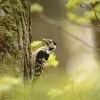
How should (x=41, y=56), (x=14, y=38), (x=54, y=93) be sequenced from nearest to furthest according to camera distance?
(x=14, y=38)
(x=41, y=56)
(x=54, y=93)

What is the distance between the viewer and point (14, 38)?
16.4 feet

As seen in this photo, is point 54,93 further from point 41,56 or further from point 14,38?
point 14,38

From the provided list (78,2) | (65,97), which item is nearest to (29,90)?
(65,97)

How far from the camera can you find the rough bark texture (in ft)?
16.1

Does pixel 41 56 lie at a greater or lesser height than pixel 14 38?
greater

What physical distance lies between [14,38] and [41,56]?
93 centimetres

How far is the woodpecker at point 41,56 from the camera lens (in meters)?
5.54

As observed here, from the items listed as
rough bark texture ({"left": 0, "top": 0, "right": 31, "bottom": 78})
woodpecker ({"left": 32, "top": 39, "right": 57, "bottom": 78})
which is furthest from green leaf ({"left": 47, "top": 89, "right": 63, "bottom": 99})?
rough bark texture ({"left": 0, "top": 0, "right": 31, "bottom": 78})

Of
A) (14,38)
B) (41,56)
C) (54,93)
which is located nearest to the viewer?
(14,38)

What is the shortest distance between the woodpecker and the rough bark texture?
353 millimetres

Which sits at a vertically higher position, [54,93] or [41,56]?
[41,56]

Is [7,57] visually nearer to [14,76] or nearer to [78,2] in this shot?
[14,76]

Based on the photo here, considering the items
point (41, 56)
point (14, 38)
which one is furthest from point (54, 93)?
point (14, 38)

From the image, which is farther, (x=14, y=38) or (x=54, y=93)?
(x=54, y=93)
